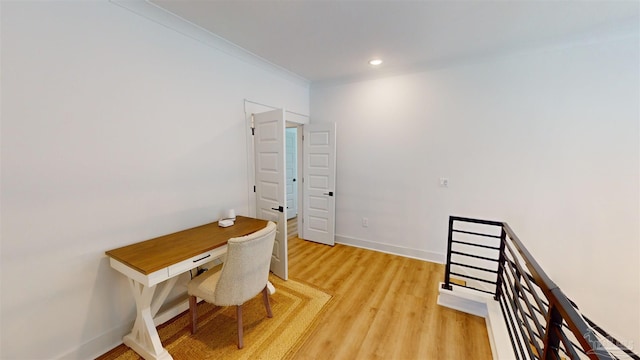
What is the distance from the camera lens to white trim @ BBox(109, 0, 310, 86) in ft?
6.05

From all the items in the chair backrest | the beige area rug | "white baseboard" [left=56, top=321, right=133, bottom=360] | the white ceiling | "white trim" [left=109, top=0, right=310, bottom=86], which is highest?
the white ceiling

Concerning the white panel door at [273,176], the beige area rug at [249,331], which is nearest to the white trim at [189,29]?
the white panel door at [273,176]

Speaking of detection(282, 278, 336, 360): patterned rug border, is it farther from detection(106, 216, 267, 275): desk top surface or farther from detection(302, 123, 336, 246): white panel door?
detection(302, 123, 336, 246): white panel door

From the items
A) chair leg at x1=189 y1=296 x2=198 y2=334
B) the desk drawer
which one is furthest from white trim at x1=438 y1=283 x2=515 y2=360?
chair leg at x1=189 y1=296 x2=198 y2=334

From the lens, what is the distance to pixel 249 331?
198cm

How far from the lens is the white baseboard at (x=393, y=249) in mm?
3276

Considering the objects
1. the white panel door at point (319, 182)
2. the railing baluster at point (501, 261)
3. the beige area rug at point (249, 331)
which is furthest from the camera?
the white panel door at point (319, 182)

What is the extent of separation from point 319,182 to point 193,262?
2429 millimetres

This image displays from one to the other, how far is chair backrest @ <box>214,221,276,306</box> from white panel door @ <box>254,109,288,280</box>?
84 centimetres

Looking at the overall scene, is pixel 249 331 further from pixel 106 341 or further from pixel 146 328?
pixel 106 341

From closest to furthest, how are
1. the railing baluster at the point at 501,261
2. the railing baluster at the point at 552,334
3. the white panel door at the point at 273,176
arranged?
the railing baluster at the point at 552,334, the railing baluster at the point at 501,261, the white panel door at the point at 273,176

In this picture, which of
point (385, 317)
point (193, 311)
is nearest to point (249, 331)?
point (193, 311)

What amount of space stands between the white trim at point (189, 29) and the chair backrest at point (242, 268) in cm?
195

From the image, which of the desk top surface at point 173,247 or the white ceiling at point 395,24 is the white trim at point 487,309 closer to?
the desk top surface at point 173,247
